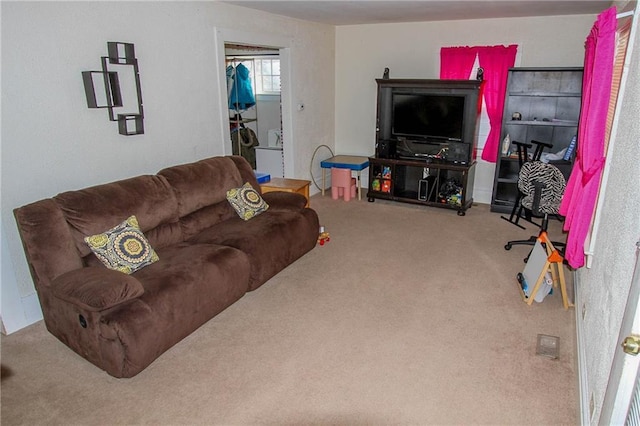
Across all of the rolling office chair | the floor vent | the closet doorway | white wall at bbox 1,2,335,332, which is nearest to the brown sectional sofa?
white wall at bbox 1,2,335,332

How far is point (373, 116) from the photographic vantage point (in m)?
6.19

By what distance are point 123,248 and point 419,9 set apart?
12.0ft

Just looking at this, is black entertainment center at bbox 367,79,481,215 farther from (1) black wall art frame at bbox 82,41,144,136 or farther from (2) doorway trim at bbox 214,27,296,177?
(1) black wall art frame at bbox 82,41,144,136

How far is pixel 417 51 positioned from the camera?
566 centimetres

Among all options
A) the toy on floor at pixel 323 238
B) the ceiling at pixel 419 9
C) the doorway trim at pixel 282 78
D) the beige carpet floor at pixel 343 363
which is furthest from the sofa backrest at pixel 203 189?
the ceiling at pixel 419 9

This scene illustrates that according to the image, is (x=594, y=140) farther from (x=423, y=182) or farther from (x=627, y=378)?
(x=423, y=182)

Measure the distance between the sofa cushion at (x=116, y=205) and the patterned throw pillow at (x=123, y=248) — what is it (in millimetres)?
66

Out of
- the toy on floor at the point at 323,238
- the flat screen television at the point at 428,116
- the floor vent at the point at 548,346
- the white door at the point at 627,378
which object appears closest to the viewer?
the white door at the point at 627,378

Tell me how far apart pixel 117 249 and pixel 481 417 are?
7.59ft

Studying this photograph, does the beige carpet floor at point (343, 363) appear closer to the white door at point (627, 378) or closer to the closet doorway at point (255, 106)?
the white door at point (627, 378)

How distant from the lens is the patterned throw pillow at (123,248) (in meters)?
2.76

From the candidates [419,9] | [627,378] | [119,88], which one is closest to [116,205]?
[119,88]

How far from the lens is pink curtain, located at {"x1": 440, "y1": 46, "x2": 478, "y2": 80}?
17.5 feet

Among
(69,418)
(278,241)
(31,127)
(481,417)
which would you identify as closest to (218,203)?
(278,241)
